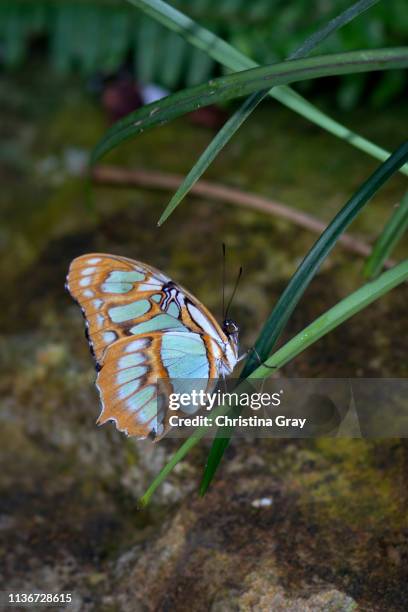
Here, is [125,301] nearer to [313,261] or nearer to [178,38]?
[313,261]

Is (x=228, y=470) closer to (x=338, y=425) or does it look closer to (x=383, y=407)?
(x=338, y=425)

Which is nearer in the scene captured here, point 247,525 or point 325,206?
point 247,525

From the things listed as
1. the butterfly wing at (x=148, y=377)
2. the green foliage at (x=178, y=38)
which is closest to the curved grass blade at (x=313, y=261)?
the butterfly wing at (x=148, y=377)

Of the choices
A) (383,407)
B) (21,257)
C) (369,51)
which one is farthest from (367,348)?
(21,257)

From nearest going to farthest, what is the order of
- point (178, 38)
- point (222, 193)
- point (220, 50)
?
point (220, 50), point (222, 193), point (178, 38)

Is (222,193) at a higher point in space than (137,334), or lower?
higher

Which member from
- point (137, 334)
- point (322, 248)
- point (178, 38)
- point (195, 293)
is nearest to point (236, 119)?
point (322, 248)

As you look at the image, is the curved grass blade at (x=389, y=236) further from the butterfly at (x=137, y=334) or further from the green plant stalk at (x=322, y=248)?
the butterfly at (x=137, y=334)
